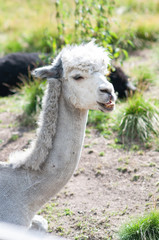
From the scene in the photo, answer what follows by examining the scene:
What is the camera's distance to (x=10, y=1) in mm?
18938

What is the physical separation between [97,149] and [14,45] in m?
6.70

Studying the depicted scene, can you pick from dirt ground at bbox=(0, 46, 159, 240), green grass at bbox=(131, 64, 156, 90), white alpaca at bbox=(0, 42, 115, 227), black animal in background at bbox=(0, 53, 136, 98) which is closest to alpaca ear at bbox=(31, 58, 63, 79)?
white alpaca at bbox=(0, 42, 115, 227)

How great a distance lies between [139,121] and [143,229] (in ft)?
8.59

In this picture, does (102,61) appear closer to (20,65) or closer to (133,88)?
(133,88)

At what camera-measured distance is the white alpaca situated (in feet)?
10.4

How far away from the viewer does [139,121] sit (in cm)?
596

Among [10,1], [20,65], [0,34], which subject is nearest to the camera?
[20,65]

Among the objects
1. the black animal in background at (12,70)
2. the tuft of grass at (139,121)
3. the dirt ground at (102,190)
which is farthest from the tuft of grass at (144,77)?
the black animal in background at (12,70)

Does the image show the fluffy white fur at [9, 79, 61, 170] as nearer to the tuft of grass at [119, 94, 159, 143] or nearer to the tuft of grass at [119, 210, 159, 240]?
the tuft of grass at [119, 210, 159, 240]

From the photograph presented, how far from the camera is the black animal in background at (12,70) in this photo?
838 cm

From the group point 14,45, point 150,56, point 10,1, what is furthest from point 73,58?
point 10,1

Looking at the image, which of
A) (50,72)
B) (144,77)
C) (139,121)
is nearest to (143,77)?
(144,77)

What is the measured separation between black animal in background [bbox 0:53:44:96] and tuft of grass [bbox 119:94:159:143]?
3.04 m

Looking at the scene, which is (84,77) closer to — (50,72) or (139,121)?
(50,72)
